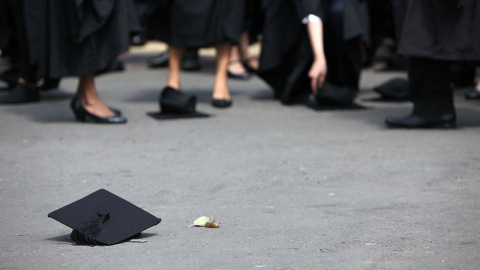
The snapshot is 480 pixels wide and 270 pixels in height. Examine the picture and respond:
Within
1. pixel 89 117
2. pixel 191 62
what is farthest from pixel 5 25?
pixel 191 62

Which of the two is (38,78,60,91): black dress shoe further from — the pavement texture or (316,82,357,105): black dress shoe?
(316,82,357,105): black dress shoe

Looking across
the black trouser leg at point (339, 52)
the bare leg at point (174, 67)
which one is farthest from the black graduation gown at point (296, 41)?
the bare leg at point (174, 67)

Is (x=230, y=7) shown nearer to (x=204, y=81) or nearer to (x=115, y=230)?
(x=204, y=81)

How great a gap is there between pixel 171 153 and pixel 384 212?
158 cm

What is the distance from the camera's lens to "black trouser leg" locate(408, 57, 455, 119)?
5082 millimetres

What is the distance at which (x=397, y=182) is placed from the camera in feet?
12.2

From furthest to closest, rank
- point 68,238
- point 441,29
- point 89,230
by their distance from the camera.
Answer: point 441,29 < point 68,238 < point 89,230

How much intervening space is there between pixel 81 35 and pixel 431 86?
214cm

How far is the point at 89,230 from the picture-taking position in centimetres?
279

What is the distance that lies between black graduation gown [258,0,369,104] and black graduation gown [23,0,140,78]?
1.33m

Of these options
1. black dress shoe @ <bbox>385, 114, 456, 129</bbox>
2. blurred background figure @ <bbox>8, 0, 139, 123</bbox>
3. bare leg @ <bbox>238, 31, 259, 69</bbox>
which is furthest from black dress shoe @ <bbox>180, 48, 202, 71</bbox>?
black dress shoe @ <bbox>385, 114, 456, 129</bbox>

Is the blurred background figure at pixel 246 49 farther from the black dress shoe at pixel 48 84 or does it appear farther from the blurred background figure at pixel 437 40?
the blurred background figure at pixel 437 40

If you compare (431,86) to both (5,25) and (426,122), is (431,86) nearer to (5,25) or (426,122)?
(426,122)

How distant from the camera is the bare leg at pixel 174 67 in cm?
620
